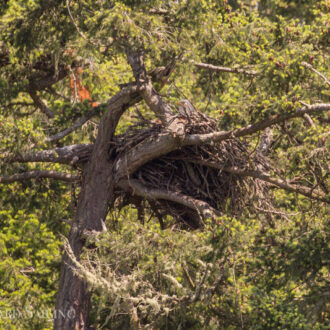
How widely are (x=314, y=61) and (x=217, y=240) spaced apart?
245cm

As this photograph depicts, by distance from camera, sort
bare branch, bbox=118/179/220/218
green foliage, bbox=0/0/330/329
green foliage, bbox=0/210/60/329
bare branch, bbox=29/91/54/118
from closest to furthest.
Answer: green foliage, bbox=0/0/330/329 → bare branch, bbox=118/179/220/218 → green foliage, bbox=0/210/60/329 → bare branch, bbox=29/91/54/118

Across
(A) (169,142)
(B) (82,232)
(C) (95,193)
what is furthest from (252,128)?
(B) (82,232)

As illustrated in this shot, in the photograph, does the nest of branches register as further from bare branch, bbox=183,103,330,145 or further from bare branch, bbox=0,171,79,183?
bare branch, bbox=0,171,79,183

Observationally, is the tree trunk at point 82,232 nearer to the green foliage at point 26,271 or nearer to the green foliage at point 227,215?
the green foliage at point 227,215

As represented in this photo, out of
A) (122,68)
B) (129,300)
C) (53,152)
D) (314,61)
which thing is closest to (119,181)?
(53,152)

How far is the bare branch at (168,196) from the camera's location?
305 inches

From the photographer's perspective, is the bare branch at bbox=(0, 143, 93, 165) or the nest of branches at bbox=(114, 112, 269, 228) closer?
the nest of branches at bbox=(114, 112, 269, 228)

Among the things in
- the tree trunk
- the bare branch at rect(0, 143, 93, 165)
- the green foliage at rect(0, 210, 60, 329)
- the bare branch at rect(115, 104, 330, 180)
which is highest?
the bare branch at rect(115, 104, 330, 180)

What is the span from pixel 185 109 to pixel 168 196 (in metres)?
1.08

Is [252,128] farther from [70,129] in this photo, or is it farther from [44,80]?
[44,80]

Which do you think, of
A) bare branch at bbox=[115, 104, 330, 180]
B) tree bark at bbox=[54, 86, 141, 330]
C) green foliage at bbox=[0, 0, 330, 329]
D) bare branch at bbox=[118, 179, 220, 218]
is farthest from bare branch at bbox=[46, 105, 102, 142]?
bare branch at bbox=[118, 179, 220, 218]

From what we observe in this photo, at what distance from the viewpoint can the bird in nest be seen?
327 inches

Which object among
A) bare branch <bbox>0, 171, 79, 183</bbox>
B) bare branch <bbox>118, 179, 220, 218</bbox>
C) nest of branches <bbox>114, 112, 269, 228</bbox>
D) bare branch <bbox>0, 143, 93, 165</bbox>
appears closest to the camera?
bare branch <bbox>118, 179, 220, 218</bbox>

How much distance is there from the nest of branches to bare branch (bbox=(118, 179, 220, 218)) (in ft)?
0.08
